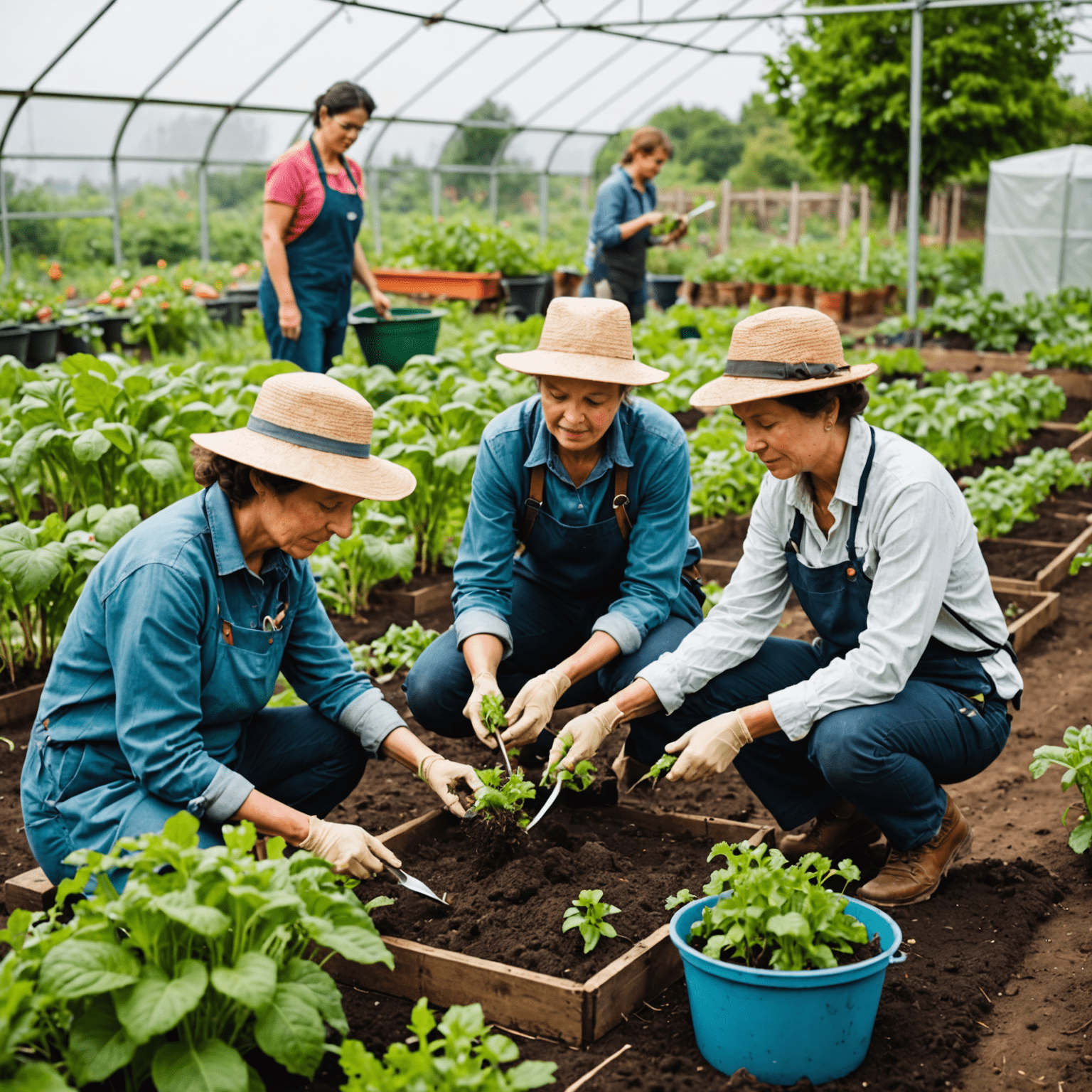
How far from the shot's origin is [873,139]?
609 inches

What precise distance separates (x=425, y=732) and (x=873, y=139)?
1374cm

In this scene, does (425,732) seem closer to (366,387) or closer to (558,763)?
(558,763)

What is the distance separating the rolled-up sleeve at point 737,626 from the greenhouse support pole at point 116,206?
1145 cm

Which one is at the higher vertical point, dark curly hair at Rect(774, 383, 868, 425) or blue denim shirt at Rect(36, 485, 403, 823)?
dark curly hair at Rect(774, 383, 868, 425)

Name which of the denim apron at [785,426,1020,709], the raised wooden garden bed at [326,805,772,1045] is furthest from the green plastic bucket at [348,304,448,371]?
the raised wooden garden bed at [326,805,772,1045]

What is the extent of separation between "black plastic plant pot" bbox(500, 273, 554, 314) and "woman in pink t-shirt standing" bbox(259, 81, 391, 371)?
18.2ft

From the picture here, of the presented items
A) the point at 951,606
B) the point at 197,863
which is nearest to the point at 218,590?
the point at 197,863

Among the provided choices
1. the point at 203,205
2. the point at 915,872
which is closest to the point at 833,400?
the point at 915,872

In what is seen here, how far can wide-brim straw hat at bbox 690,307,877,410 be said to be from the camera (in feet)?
8.52

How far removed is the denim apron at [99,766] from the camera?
236 centimetres

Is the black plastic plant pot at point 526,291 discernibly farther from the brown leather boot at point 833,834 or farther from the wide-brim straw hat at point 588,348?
the brown leather boot at point 833,834

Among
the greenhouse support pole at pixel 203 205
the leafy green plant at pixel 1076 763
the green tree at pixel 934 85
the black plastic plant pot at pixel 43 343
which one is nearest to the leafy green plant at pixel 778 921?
the leafy green plant at pixel 1076 763

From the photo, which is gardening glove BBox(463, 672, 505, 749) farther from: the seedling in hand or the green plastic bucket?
the green plastic bucket

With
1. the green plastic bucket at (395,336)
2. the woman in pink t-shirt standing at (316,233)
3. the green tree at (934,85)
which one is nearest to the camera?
the woman in pink t-shirt standing at (316,233)
